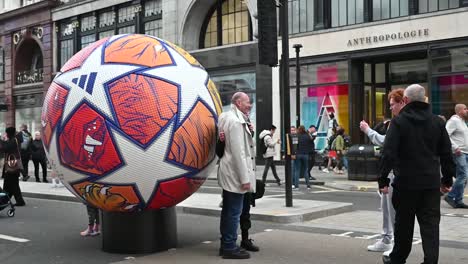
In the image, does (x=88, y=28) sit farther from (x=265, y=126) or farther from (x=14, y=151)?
(x=14, y=151)

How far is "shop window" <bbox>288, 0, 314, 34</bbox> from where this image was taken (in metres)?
24.2

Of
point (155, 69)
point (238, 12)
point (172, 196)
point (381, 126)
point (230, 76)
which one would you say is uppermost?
point (238, 12)

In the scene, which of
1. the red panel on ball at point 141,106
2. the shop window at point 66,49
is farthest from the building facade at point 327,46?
the red panel on ball at point 141,106

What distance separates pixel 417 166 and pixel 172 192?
8.39ft

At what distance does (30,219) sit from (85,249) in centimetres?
349

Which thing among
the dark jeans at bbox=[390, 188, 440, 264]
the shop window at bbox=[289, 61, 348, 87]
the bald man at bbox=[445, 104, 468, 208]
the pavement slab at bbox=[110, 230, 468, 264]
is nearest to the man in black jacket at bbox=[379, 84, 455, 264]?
the dark jeans at bbox=[390, 188, 440, 264]

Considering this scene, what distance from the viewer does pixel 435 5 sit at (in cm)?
2088

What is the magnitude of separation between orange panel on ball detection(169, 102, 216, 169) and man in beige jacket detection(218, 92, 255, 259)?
16 cm

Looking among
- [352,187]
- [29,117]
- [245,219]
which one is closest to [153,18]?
[29,117]

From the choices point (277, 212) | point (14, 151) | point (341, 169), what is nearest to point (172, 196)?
point (277, 212)

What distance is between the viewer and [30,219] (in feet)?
32.7

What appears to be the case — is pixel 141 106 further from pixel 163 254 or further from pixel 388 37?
pixel 388 37

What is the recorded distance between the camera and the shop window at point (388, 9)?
2166 cm

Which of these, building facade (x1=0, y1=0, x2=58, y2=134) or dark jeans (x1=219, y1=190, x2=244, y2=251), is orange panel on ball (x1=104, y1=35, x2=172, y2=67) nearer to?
dark jeans (x1=219, y1=190, x2=244, y2=251)
